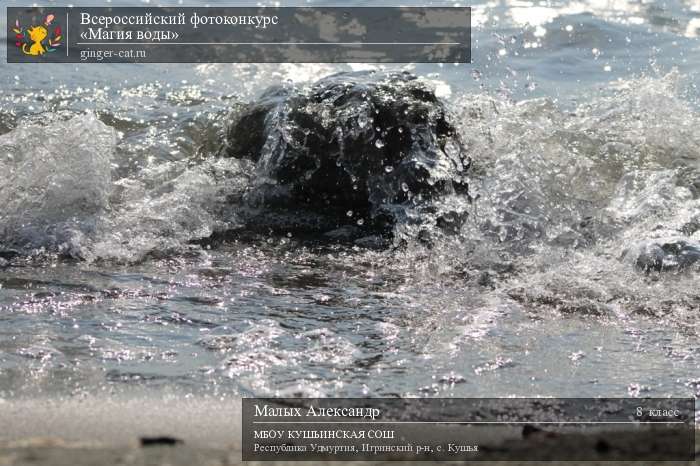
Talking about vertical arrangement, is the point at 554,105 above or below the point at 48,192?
above

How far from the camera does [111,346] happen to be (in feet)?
11.1

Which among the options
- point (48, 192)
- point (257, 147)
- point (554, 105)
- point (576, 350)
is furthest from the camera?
point (554, 105)

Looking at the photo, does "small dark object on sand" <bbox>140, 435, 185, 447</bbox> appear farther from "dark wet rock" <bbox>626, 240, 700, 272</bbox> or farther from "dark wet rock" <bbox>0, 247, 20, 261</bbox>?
"dark wet rock" <bbox>626, 240, 700, 272</bbox>

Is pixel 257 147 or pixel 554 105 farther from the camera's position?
pixel 554 105

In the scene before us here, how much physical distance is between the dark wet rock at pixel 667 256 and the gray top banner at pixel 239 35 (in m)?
4.89

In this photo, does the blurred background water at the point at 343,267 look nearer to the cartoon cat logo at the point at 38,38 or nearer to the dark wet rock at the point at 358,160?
the dark wet rock at the point at 358,160

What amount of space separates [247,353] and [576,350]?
121 centimetres

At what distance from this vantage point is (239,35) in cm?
991

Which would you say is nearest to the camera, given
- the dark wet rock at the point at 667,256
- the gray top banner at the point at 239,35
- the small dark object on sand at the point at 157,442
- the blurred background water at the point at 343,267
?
the small dark object on sand at the point at 157,442

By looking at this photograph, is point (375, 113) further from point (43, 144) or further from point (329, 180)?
Answer: point (43, 144)

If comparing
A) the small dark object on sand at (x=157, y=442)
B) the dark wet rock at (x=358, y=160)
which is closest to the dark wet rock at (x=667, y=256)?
the dark wet rock at (x=358, y=160)

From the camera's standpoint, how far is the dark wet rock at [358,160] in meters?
5.55

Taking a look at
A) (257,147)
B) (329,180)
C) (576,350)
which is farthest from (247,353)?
(257,147)

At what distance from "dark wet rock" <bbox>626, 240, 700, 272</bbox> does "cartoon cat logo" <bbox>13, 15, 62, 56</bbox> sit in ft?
21.1
